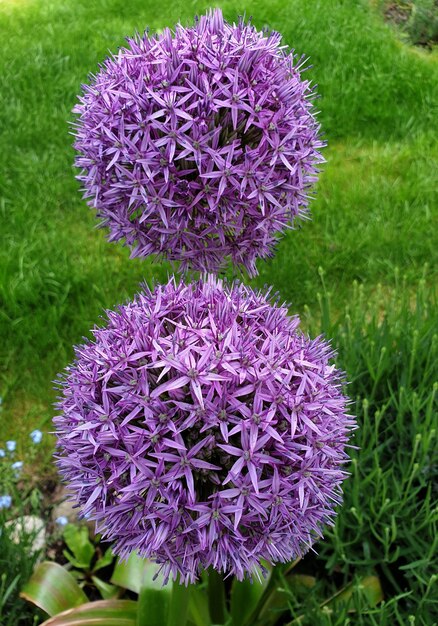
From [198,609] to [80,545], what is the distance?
0.55m

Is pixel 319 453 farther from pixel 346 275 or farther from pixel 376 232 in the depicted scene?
pixel 376 232

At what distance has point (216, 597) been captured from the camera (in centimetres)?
205

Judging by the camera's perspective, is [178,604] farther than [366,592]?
No

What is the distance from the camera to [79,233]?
4.21m

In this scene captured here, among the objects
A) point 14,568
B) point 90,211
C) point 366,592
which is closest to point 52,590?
point 14,568

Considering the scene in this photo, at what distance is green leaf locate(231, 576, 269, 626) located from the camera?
223cm

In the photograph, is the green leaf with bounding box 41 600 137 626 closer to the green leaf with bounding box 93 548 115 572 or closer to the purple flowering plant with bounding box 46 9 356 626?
the purple flowering plant with bounding box 46 9 356 626

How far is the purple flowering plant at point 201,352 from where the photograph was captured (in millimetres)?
1400

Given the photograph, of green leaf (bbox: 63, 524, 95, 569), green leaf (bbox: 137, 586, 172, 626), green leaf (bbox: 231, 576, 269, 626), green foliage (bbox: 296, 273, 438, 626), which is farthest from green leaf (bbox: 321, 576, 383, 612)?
green leaf (bbox: 63, 524, 95, 569)

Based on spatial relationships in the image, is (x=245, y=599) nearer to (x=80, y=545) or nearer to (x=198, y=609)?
(x=198, y=609)

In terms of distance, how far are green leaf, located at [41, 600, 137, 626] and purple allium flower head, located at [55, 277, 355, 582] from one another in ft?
2.18

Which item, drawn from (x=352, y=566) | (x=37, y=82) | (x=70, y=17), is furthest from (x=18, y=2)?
(x=352, y=566)

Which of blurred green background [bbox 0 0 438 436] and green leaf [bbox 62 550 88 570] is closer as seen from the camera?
green leaf [bbox 62 550 88 570]

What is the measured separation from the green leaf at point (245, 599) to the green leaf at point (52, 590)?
0.50 metres
